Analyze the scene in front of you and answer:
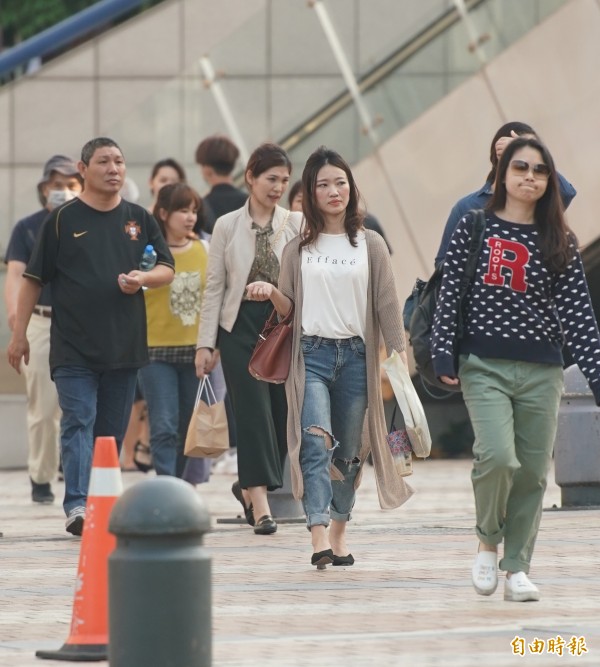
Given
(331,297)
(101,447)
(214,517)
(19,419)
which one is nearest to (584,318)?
(331,297)

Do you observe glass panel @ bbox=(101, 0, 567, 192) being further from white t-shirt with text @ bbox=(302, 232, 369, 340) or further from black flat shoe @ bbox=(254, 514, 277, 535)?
white t-shirt with text @ bbox=(302, 232, 369, 340)

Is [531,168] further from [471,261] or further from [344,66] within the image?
[344,66]

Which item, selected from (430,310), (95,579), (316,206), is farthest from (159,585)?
(316,206)

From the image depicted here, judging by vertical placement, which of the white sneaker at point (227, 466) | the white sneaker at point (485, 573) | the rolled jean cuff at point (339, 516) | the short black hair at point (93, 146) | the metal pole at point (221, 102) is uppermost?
the metal pole at point (221, 102)

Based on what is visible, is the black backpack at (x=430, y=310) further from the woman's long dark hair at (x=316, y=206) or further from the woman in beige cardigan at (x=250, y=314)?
the woman in beige cardigan at (x=250, y=314)

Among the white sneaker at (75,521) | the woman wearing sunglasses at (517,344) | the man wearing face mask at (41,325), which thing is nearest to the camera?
the woman wearing sunglasses at (517,344)

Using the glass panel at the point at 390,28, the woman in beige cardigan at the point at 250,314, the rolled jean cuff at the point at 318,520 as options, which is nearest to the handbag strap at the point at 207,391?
the woman in beige cardigan at the point at 250,314

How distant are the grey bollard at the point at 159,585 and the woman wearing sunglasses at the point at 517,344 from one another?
2089mm

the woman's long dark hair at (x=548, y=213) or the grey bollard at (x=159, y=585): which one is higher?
the woman's long dark hair at (x=548, y=213)

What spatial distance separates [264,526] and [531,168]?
3243 millimetres

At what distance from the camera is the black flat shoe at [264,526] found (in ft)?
31.4

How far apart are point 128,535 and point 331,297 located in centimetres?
339

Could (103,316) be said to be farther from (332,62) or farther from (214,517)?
(332,62)

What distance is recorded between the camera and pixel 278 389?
9867 millimetres
